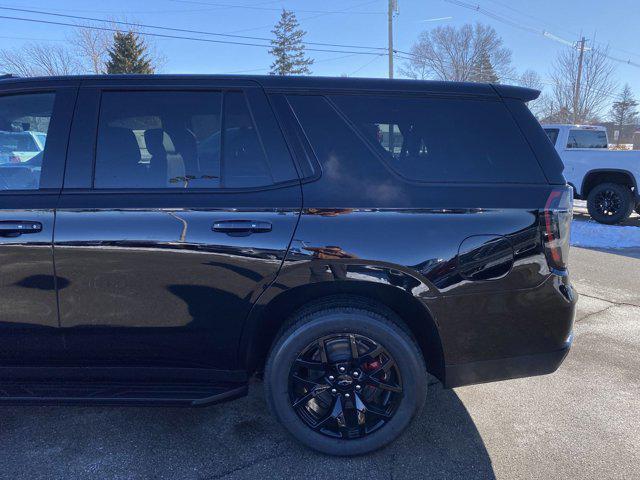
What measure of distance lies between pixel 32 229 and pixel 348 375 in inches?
68.4

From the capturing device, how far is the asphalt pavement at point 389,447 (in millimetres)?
2238

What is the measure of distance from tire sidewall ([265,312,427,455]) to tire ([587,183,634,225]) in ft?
29.1

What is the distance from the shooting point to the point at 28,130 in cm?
259

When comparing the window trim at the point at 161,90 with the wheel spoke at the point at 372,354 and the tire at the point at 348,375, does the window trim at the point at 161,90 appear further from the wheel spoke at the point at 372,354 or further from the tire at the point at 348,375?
the wheel spoke at the point at 372,354

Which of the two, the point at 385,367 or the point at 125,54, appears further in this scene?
the point at 125,54

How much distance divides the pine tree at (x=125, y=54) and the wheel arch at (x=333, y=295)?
115 feet

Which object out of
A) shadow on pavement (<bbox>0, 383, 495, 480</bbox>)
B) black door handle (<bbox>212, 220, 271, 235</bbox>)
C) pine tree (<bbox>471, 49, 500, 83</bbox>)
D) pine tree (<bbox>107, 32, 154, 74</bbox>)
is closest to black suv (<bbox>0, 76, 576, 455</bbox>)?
black door handle (<bbox>212, 220, 271, 235</bbox>)

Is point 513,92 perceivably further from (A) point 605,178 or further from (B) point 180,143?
(A) point 605,178

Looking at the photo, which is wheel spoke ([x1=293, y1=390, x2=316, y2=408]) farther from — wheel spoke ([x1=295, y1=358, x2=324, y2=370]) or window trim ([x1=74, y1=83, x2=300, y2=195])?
window trim ([x1=74, y1=83, x2=300, y2=195])

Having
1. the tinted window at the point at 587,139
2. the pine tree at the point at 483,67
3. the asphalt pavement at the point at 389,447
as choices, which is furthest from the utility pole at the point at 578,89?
the asphalt pavement at the point at 389,447

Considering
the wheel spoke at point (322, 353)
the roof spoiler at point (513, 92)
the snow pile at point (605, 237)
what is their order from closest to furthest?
the wheel spoke at point (322, 353)
the roof spoiler at point (513, 92)
the snow pile at point (605, 237)

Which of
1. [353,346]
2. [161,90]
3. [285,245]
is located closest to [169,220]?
[285,245]

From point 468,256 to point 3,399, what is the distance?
2.39 metres

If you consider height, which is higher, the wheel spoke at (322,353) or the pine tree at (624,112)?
the pine tree at (624,112)
